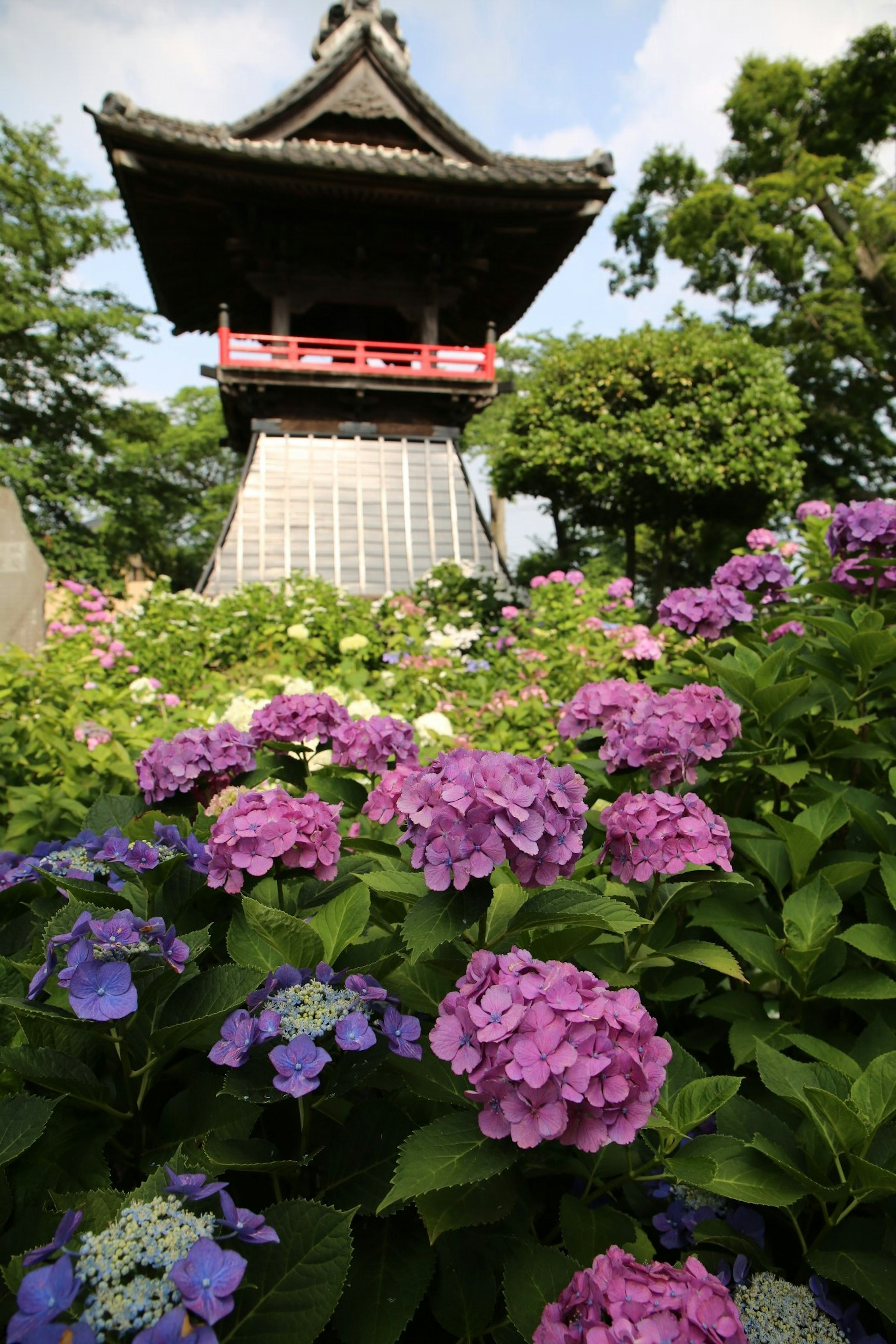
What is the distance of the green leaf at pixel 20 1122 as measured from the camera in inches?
33.3

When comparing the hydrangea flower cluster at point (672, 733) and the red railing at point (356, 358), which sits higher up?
the red railing at point (356, 358)

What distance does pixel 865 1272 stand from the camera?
1026 mm

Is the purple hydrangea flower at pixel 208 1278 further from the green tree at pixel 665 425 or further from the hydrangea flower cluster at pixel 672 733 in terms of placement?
the green tree at pixel 665 425

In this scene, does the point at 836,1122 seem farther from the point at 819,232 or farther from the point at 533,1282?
the point at 819,232

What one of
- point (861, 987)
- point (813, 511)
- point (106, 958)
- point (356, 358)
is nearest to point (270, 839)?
point (106, 958)

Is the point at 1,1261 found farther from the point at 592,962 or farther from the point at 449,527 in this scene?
the point at 449,527

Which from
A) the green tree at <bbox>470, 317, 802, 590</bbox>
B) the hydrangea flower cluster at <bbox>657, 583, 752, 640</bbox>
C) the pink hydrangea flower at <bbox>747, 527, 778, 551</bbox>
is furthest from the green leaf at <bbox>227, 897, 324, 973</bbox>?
the green tree at <bbox>470, 317, 802, 590</bbox>

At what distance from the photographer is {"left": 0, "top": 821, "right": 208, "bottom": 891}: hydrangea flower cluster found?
1.22 metres

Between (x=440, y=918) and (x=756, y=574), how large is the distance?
6.31 feet

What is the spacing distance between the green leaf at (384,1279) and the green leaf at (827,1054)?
0.65 meters

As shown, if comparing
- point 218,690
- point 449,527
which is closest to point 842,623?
point 218,690

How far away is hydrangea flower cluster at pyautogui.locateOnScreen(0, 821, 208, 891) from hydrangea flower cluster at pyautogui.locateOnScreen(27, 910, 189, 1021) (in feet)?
0.54

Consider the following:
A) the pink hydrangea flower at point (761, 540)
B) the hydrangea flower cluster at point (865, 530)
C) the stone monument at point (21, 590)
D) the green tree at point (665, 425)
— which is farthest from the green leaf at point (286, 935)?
the green tree at point (665, 425)

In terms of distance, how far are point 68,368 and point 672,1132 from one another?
22.5 m
